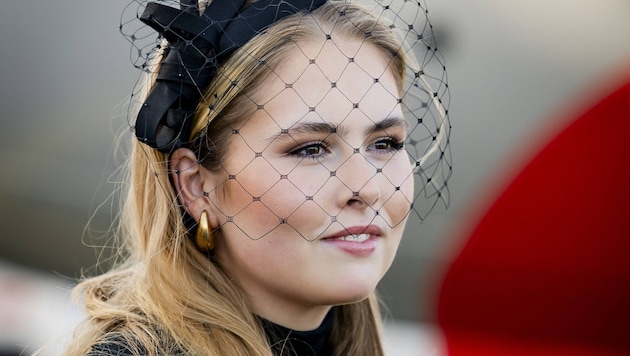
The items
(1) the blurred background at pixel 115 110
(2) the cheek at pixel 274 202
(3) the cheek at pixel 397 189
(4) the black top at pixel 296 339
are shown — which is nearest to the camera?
(2) the cheek at pixel 274 202

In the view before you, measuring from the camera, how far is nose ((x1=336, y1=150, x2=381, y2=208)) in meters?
2.69

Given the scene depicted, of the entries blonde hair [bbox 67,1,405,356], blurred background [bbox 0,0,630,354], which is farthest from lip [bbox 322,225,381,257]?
blurred background [bbox 0,0,630,354]

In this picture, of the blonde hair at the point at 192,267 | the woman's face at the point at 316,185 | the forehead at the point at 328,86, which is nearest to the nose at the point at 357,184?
the woman's face at the point at 316,185

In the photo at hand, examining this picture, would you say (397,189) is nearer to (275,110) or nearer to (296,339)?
(275,110)

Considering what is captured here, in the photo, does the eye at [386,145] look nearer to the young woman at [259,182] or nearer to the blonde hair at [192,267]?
the young woman at [259,182]

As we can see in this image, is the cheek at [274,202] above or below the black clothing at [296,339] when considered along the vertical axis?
above

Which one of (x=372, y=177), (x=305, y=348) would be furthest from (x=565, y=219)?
(x=305, y=348)

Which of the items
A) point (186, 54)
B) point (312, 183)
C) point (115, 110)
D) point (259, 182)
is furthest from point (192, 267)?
point (115, 110)

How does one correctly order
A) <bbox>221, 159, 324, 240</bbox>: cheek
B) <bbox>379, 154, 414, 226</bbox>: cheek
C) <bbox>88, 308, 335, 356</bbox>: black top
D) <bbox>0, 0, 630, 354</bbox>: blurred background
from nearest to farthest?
1. <bbox>221, 159, 324, 240</bbox>: cheek
2. <bbox>379, 154, 414, 226</bbox>: cheek
3. <bbox>88, 308, 335, 356</bbox>: black top
4. <bbox>0, 0, 630, 354</bbox>: blurred background

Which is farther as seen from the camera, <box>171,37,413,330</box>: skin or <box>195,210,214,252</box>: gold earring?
<box>195,210,214,252</box>: gold earring

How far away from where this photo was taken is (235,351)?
275 cm

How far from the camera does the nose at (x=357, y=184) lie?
106 inches

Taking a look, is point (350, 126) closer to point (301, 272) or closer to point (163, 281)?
point (301, 272)

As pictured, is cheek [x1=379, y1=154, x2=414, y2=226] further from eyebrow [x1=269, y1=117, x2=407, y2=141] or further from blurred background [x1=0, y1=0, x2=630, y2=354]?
blurred background [x1=0, y1=0, x2=630, y2=354]
